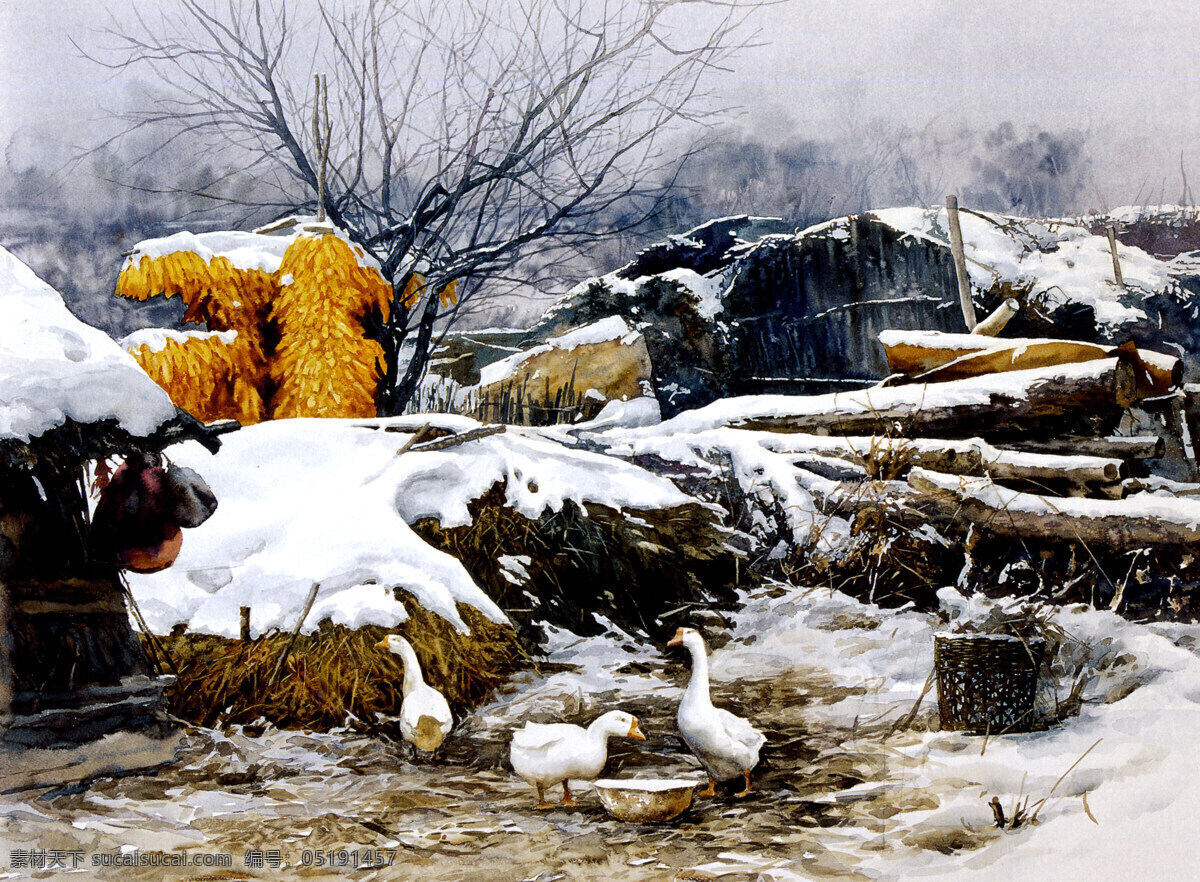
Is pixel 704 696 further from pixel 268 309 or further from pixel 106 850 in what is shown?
pixel 268 309

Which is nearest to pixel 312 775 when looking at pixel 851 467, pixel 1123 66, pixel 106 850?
pixel 106 850

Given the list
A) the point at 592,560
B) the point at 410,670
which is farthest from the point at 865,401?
the point at 410,670

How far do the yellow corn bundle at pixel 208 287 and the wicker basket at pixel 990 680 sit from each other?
106 inches

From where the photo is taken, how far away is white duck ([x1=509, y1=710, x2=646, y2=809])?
2568 millimetres

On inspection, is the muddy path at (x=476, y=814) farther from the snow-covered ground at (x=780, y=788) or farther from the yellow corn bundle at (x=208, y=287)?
the yellow corn bundle at (x=208, y=287)

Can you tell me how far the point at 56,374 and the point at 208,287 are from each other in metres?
1.04

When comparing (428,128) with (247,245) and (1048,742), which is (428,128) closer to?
(247,245)

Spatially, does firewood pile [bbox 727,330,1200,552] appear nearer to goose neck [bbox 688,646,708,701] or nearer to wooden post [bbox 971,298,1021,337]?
wooden post [bbox 971,298,1021,337]

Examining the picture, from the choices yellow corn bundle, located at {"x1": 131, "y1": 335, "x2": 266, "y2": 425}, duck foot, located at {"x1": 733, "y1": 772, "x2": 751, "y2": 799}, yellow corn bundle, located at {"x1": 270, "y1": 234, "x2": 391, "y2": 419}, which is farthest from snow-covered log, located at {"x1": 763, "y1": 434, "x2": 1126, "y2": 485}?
yellow corn bundle, located at {"x1": 131, "y1": 335, "x2": 266, "y2": 425}

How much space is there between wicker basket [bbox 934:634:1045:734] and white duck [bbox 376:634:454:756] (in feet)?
4.99

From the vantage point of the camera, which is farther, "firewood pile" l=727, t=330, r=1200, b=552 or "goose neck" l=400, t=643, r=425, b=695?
"firewood pile" l=727, t=330, r=1200, b=552

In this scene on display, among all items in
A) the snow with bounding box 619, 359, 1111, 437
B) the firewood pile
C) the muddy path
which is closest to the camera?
the muddy path

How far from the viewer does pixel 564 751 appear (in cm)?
257

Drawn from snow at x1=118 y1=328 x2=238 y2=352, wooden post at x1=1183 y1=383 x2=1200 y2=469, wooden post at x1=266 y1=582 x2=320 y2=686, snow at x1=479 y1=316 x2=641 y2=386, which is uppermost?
snow at x1=118 y1=328 x2=238 y2=352
